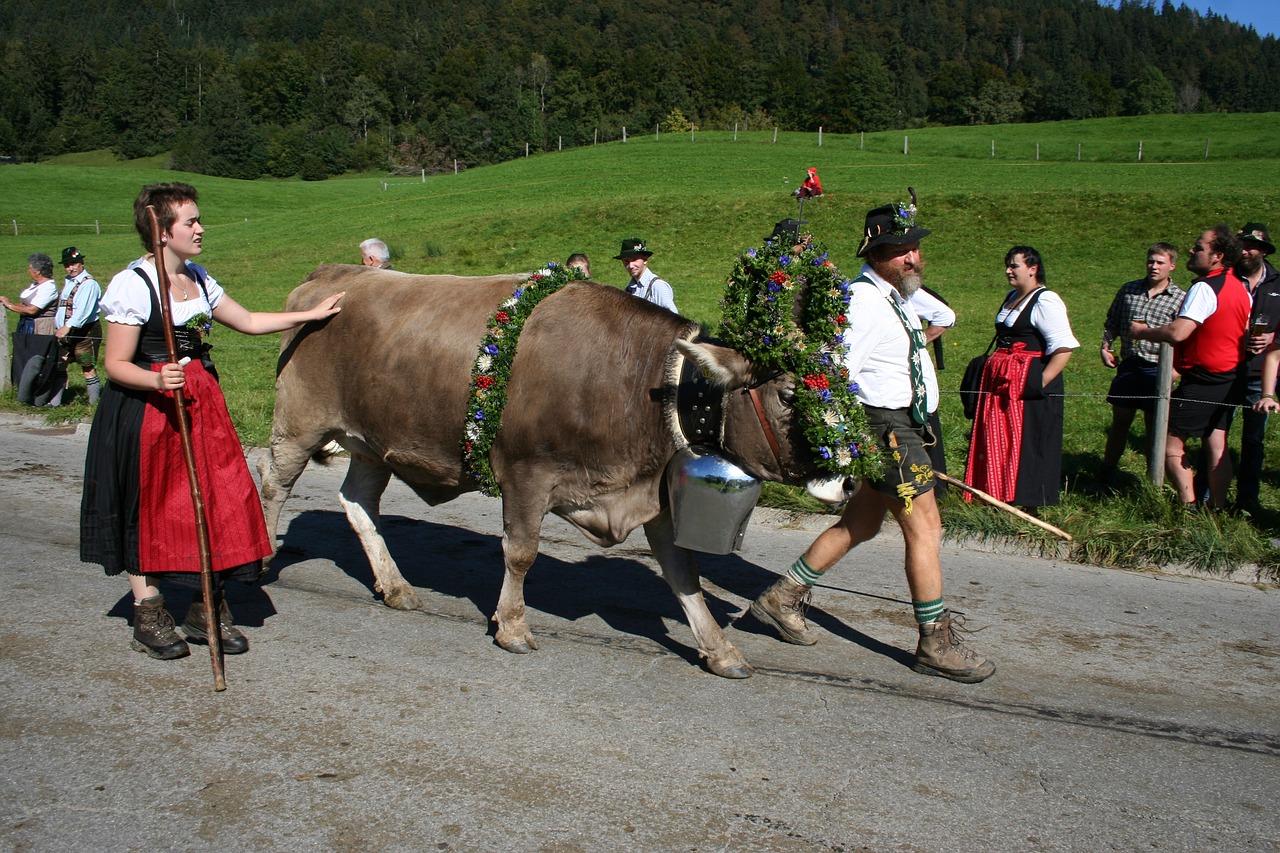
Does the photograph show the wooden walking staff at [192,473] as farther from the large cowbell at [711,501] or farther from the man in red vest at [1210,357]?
the man in red vest at [1210,357]

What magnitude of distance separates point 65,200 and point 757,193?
1526 inches

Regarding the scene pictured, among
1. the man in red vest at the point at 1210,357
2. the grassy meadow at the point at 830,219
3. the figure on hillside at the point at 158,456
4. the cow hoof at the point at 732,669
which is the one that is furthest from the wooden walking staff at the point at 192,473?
the man in red vest at the point at 1210,357

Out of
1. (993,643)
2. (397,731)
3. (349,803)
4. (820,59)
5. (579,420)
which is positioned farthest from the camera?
(820,59)

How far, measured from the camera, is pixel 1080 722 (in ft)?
14.0

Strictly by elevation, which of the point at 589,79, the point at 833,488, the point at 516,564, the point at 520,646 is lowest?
the point at 520,646

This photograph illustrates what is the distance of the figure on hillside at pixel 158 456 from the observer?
15.1ft

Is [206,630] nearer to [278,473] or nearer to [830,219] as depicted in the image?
[278,473]

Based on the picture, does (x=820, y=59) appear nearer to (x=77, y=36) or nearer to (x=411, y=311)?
(x=77, y=36)

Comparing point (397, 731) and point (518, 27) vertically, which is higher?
point (518, 27)

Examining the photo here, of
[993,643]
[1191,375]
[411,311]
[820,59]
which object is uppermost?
[820,59]

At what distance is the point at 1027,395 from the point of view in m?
7.14

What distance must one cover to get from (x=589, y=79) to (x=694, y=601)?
118011 millimetres

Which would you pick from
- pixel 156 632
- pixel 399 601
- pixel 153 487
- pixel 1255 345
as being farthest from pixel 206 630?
pixel 1255 345

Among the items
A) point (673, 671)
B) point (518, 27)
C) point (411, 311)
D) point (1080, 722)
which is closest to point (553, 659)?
point (673, 671)
